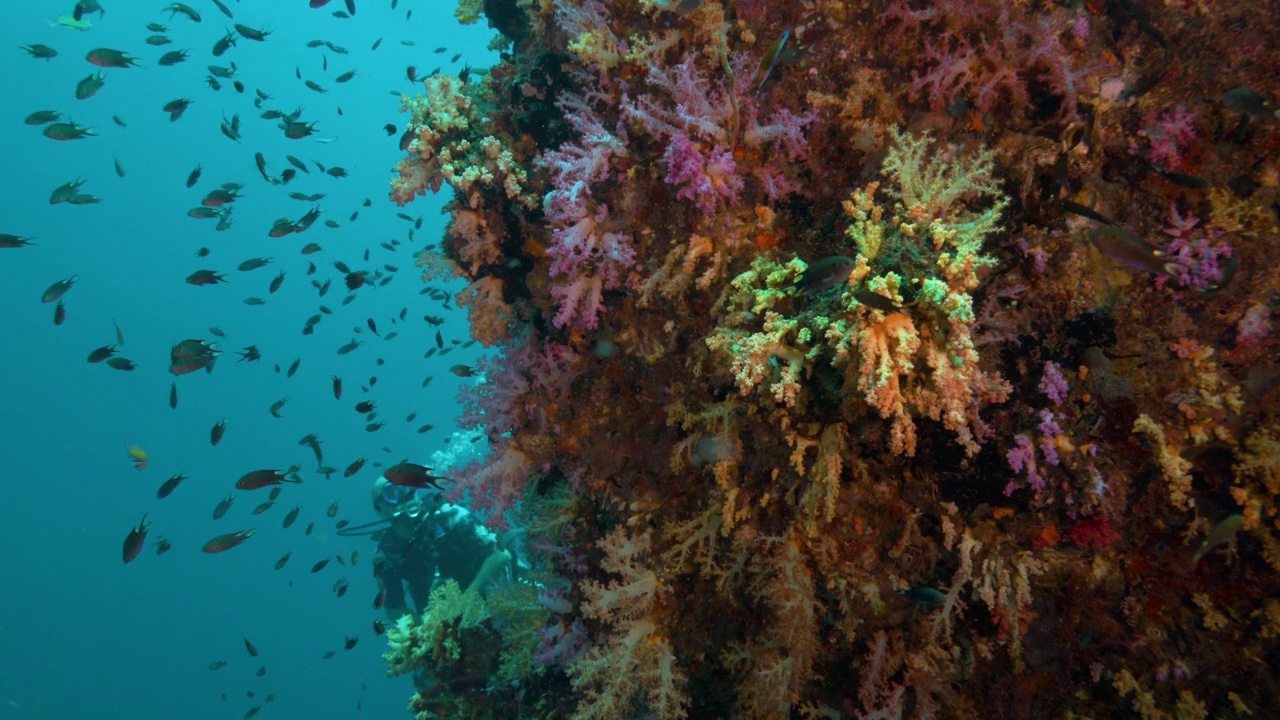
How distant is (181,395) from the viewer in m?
85.6

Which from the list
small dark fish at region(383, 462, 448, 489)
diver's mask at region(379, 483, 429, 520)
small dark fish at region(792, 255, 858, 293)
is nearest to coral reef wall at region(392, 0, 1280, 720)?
small dark fish at region(792, 255, 858, 293)

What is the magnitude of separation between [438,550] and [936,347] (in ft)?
44.9

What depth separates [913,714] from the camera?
121 inches

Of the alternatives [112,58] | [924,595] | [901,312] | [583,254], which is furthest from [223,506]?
[901,312]

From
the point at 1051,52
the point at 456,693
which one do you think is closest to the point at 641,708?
the point at 456,693

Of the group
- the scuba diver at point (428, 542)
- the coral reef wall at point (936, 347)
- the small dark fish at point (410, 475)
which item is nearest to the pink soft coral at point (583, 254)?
the coral reef wall at point (936, 347)

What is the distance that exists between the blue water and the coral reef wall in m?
17.7

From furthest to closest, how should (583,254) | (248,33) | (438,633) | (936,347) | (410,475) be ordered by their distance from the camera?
(248,33), (438,633), (410,475), (583,254), (936,347)

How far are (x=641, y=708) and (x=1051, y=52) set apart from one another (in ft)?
15.3

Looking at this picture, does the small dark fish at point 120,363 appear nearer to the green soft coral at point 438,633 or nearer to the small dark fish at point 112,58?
the small dark fish at point 112,58

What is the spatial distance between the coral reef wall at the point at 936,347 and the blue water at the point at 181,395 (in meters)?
17.7

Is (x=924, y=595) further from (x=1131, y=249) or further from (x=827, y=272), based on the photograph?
(x=1131, y=249)

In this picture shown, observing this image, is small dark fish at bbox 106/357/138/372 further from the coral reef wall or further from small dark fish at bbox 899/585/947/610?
small dark fish at bbox 899/585/947/610

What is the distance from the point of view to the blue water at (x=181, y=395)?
181 feet
